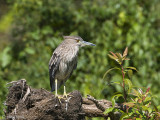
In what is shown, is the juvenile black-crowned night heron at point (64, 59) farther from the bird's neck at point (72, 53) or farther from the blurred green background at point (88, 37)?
the blurred green background at point (88, 37)

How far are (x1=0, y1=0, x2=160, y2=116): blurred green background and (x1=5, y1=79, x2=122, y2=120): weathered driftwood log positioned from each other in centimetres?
270

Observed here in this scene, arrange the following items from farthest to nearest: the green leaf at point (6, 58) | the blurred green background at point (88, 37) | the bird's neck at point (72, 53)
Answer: the green leaf at point (6, 58)
the blurred green background at point (88, 37)
the bird's neck at point (72, 53)

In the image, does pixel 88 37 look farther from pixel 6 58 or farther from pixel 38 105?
pixel 38 105

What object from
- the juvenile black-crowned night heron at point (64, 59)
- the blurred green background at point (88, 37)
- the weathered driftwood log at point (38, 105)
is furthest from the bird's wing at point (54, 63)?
the blurred green background at point (88, 37)

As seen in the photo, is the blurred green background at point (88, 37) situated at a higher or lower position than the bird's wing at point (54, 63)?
higher

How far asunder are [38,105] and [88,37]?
12.4 ft

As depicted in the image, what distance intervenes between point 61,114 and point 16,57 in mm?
4447

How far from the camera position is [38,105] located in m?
3.51

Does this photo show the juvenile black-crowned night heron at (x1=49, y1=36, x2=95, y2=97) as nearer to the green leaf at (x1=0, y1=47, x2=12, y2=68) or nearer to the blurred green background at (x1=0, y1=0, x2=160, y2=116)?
the blurred green background at (x1=0, y1=0, x2=160, y2=116)

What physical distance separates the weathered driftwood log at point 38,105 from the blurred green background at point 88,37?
2.70 metres

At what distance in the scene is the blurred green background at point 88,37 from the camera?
6.89 m

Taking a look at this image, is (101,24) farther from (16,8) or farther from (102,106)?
(102,106)

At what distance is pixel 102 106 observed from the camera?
3908 millimetres

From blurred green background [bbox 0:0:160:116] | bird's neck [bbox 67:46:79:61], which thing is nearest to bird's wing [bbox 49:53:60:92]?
bird's neck [bbox 67:46:79:61]
